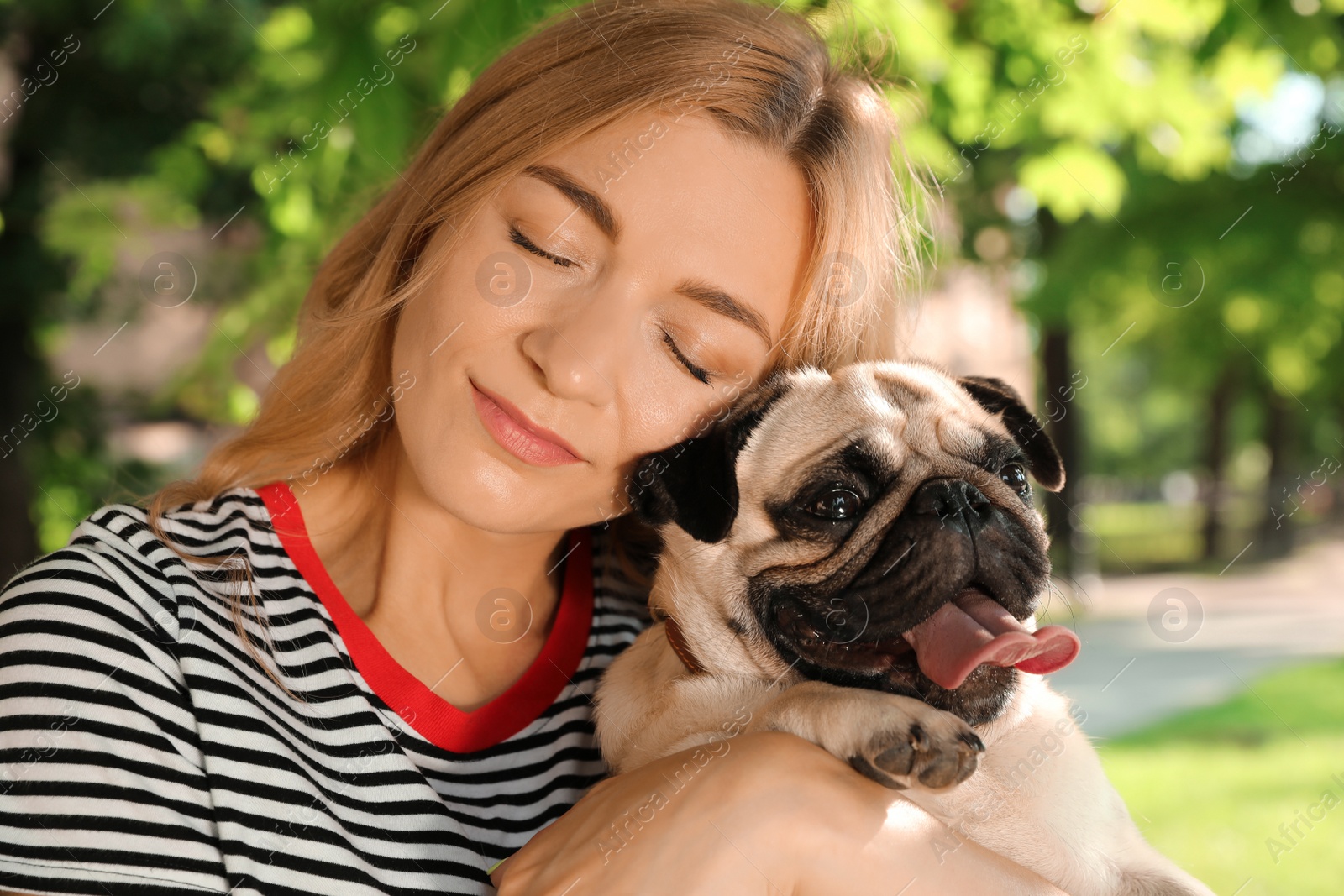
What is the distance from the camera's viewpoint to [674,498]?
203 cm

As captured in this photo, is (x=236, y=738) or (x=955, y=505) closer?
(x=236, y=738)

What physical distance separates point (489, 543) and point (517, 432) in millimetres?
431

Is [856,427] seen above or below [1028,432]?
above

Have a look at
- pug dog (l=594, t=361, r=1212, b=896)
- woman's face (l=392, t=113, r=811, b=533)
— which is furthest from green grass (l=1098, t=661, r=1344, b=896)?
woman's face (l=392, t=113, r=811, b=533)

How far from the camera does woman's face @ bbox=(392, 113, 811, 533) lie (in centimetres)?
188

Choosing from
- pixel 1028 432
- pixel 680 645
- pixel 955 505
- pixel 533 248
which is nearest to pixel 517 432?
pixel 533 248

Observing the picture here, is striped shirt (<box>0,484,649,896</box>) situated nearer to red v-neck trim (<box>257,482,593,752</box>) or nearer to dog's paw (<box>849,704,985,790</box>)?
red v-neck trim (<box>257,482,593,752</box>)

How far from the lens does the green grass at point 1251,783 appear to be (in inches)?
211

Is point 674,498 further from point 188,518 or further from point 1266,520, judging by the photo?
point 1266,520

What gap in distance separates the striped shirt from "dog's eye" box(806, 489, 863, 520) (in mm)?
719

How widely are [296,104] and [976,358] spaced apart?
19.5 meters

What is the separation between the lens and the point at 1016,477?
7.07 ft

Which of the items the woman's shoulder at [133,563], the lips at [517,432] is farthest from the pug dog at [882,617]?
the woman's shoulder at [133,563]

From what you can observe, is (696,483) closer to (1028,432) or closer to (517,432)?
(517,432)
